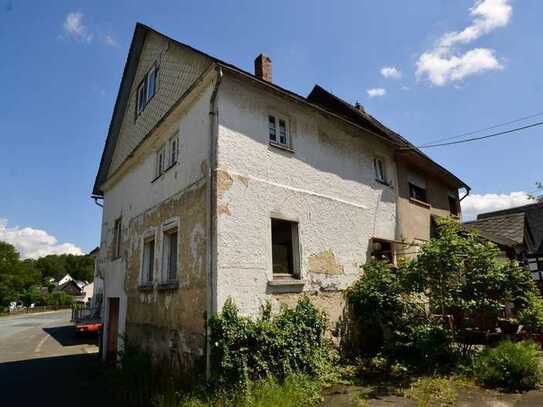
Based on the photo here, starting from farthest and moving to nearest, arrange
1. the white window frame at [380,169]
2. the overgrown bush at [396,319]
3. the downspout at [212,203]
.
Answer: the white window frame at [380,169] → the overgrown bush at [396,319] → the downspout at [212,203]

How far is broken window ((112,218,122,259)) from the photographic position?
13.5 metres

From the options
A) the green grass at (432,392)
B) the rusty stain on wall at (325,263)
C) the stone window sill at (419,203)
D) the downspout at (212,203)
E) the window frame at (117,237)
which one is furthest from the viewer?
the window frame at (117,237)

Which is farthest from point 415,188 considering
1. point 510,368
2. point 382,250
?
point 510,368

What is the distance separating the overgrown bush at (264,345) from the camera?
19.9 ft

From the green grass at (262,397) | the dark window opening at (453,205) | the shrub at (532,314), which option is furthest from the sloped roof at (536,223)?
the green grass at (262,397)

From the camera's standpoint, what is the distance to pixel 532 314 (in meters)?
7.04

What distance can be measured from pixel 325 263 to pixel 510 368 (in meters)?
4.14

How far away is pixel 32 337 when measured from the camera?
2220cm

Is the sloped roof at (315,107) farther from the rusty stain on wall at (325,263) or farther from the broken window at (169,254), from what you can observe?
the broken window at (169,254)

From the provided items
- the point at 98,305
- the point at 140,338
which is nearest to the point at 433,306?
the point at 140,338

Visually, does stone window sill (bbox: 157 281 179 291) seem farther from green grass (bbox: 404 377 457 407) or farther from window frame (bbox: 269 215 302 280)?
green grass (bbox: 404 377 457 407)

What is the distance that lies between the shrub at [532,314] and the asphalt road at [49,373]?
9839 millimetres

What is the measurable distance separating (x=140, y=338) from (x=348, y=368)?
235 inches

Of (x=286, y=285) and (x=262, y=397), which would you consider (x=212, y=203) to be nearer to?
(x=286, y=285)
